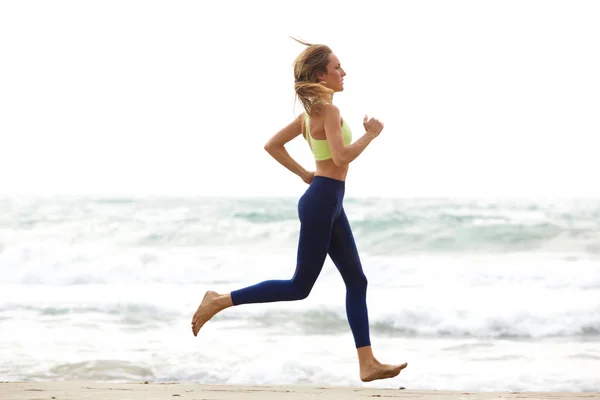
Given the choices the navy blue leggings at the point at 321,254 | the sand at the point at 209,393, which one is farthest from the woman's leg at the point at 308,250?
the sand at the point at 209,393

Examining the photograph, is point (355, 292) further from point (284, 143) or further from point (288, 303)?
point (288, 303)

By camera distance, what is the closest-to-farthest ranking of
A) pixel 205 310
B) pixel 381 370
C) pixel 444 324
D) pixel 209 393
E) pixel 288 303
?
1. pixel 381 370
2. pixel 205 310
3. pixel 209 393
4. pixel 444 324
5. pixel 288 303

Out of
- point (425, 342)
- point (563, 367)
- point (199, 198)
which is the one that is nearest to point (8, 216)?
point (199, 198)

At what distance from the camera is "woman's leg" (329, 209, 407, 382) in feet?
12.3

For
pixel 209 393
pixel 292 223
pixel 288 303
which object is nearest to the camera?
pixel 209 393

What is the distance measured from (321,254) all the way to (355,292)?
0.86 ft

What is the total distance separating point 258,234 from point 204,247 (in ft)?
3.61

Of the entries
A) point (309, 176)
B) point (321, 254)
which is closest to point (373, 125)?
point (309, 176)

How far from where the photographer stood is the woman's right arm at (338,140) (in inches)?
138

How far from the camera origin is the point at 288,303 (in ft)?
27.8

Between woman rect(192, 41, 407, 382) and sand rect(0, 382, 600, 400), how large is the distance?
0.87 metres

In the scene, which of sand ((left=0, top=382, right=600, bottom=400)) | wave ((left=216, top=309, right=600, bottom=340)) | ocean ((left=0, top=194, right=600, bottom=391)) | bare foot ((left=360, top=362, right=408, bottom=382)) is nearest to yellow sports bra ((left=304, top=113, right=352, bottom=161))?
bare foot ((left=360, top=362, right=408, bottom=382))

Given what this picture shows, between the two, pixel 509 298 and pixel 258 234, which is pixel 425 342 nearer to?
pixel 509 298

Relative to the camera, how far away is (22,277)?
1253 cm
